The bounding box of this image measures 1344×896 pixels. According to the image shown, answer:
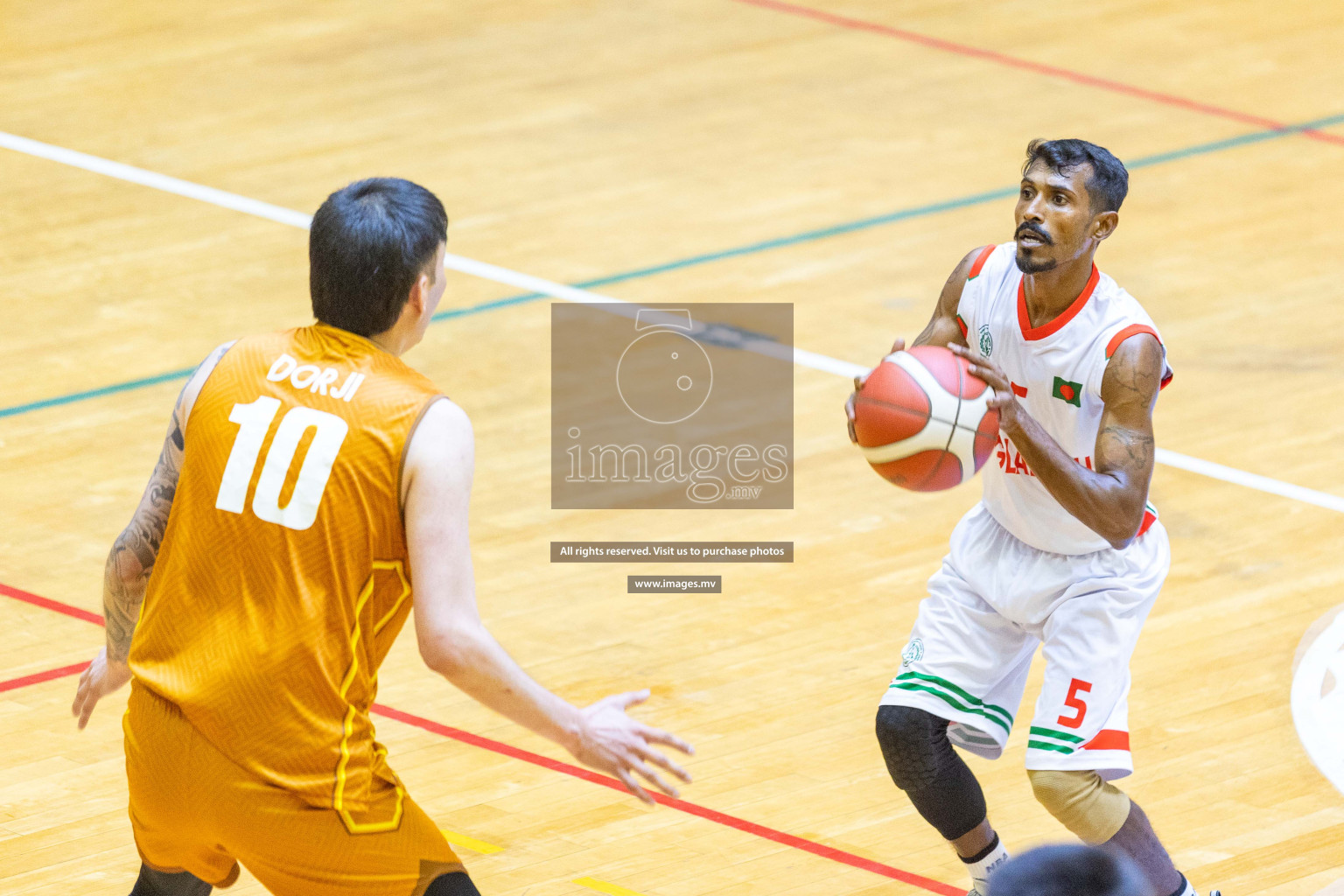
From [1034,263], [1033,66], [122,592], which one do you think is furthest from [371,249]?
[1033,66]

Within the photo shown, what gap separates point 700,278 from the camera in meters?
9.77

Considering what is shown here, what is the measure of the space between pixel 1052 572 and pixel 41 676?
10.6ft

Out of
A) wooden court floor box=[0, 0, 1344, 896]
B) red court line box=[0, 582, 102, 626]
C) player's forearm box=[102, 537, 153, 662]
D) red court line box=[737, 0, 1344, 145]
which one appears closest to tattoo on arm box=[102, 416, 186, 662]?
player's forearm box=[102, 537, 153, 662]

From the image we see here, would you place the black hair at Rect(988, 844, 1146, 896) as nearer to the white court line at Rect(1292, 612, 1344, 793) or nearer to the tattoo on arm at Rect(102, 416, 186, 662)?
the tattoo on arm at Rect(102, 416, 186, 662)

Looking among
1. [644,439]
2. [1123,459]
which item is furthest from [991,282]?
[644,439]

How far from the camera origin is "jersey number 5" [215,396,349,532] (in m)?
3.50

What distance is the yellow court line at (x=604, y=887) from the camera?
5.28m

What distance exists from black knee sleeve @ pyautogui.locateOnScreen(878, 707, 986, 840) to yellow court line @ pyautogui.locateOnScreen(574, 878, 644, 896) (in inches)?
32.4

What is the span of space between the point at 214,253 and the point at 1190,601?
5.14m

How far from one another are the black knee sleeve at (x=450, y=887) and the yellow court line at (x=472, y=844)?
1.87m

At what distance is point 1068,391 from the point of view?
15.9ft

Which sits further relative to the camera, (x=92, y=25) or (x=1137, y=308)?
(x=92, y=25)

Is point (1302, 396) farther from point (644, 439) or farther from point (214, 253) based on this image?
point (214, 253)

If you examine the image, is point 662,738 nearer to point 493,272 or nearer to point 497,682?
point 497,682
